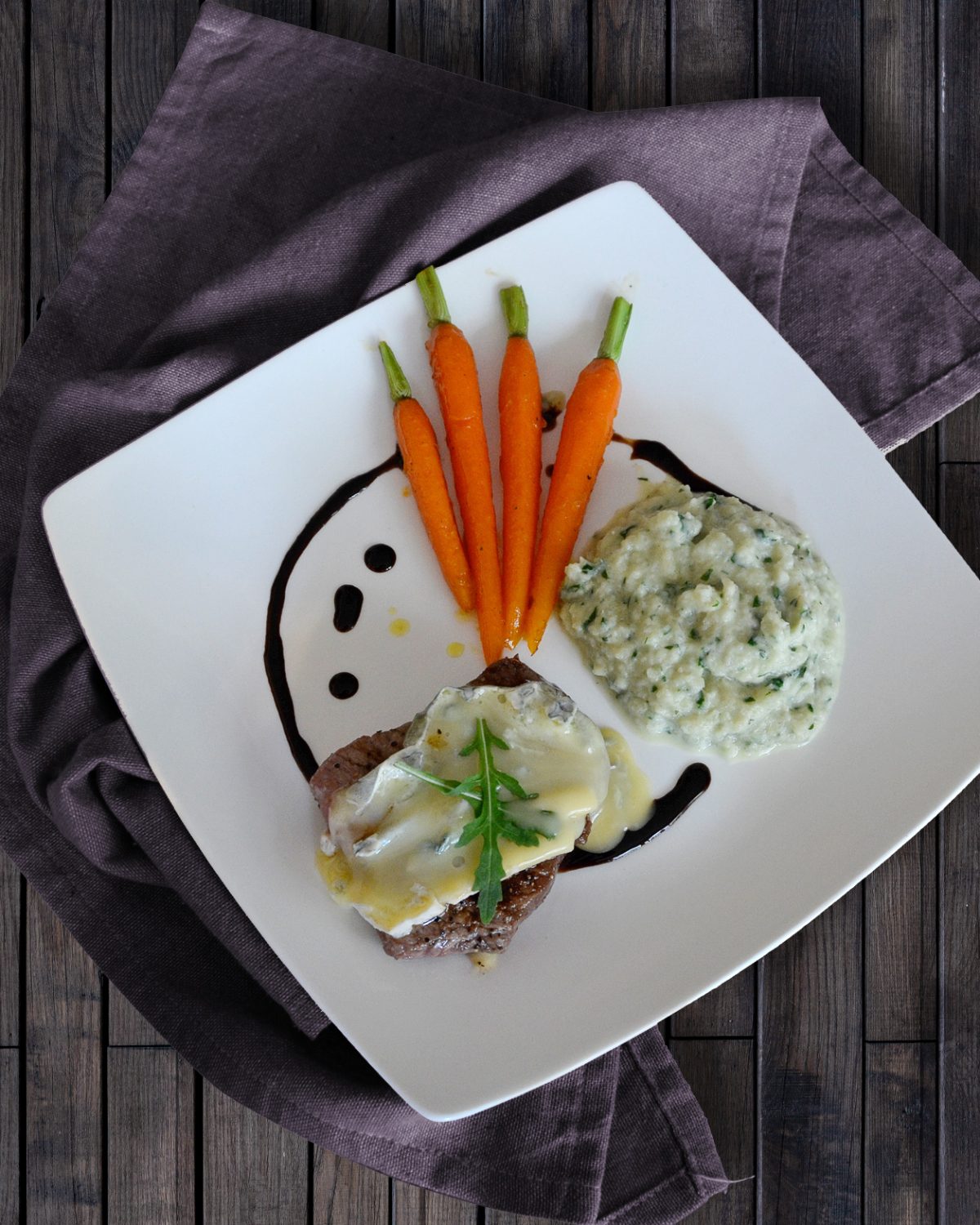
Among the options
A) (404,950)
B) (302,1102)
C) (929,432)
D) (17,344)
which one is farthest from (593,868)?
(17,344)

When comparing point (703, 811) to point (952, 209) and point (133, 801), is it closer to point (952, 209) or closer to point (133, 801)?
point (133, 801)

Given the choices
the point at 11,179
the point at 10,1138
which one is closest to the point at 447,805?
the point at 10,1138

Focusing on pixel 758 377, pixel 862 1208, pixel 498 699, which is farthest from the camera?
pixel 862 1208

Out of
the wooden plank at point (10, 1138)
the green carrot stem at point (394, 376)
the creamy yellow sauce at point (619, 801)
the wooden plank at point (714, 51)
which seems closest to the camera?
the creamy yellow sauce at point (619, 801)

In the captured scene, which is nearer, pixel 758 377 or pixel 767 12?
pixel 758 377

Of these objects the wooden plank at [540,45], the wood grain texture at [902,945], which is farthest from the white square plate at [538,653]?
the wooden plank at [540,45]

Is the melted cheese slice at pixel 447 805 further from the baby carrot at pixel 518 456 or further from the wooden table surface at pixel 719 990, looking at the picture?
the wooden table surface at pixel 719 990

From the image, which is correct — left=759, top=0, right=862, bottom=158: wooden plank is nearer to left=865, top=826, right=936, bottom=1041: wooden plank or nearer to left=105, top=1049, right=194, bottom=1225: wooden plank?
left=865, top=826, right=936, bottom=1041: wooden plank
